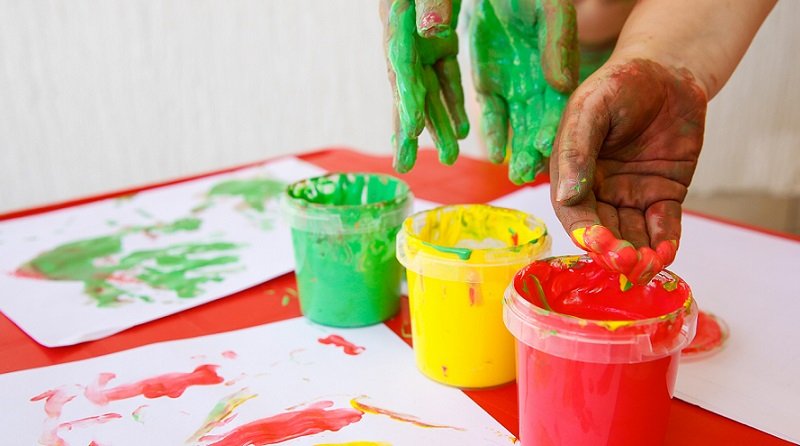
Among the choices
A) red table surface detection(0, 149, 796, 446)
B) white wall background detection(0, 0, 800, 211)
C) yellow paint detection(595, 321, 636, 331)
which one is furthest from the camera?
white wall background detection(0, 0, 800, 211)

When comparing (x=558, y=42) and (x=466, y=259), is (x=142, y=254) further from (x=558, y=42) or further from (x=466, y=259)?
(x=558, y=42)

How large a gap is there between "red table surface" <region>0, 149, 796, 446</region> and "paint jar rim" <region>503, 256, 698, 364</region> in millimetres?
143

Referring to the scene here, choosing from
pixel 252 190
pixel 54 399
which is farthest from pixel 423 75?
pixel 252 190

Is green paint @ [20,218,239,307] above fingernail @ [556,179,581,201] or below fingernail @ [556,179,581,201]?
below

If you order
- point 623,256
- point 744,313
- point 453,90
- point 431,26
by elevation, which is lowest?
point 744,313

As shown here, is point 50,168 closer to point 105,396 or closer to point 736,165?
point 105,396

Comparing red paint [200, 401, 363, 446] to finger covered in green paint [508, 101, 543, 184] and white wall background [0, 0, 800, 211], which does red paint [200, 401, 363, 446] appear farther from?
white wall background [0, 0, 800, 211]

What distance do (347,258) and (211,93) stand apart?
1510 mm

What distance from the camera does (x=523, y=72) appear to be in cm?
103

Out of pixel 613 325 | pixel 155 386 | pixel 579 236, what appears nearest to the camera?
pixel 613 325

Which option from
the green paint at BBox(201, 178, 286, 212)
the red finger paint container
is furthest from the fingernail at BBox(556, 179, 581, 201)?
the green paint at BBox(201, 178, 286, 212)

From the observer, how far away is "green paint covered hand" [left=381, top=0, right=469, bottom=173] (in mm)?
861

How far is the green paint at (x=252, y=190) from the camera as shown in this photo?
1515mm

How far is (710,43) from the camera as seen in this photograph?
103 cm
